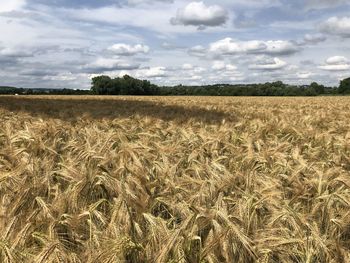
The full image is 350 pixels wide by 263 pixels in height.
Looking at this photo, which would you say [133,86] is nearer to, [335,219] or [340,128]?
[340,128]


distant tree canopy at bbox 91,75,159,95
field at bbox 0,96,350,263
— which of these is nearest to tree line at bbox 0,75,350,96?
distant tree canopy at bbox 91,75,159,95

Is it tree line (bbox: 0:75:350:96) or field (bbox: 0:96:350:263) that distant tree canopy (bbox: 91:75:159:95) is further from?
field (bbox: 0:96:350:263)

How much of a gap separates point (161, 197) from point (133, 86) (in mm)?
83912

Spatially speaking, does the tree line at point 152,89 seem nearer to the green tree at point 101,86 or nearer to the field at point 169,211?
the green tree at point 101,86

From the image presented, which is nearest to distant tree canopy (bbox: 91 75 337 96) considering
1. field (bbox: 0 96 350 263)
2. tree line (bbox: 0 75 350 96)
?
tree line (bbox: 0 75 350 96)

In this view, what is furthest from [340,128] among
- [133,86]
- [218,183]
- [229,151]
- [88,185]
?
[133,86]

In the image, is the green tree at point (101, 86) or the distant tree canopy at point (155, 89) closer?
the distant tree canopy at point (155, 89)

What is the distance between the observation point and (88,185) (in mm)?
2979

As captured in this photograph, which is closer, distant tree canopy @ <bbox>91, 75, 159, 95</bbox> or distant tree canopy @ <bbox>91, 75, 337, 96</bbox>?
distant tree canopy @ <bbox>91, 75, 337, 96</bbox>

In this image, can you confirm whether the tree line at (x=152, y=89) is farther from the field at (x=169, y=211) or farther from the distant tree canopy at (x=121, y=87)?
the field at (x=169, y=211)

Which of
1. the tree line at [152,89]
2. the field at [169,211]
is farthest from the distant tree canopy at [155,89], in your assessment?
the field at [169,211]

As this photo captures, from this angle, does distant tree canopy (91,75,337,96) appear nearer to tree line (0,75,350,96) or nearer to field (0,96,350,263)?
tree line (0,75,350,96)

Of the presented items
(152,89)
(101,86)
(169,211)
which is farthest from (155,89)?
(169,211)

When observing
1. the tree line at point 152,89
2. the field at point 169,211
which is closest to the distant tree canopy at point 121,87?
the tree line at point 152,89
